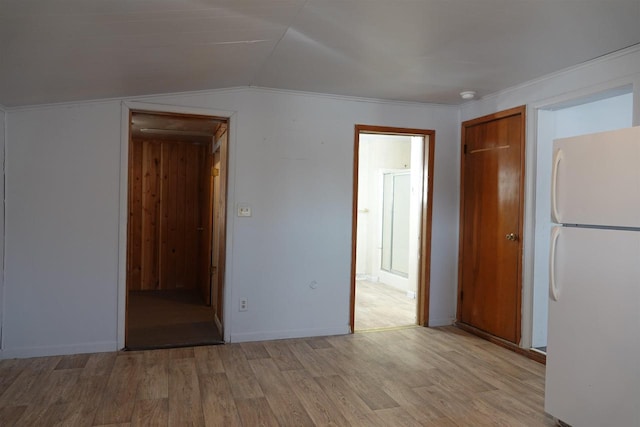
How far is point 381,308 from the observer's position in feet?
17.7

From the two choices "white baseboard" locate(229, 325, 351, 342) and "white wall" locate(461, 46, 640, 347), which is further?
"white baseboard" locate(229, 325, 351, 342)

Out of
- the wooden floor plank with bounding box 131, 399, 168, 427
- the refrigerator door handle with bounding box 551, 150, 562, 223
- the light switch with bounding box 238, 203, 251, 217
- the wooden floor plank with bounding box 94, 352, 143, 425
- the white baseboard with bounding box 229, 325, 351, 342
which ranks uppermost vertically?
the refrigerator door handle with bounding box 551, 150, 562, 223

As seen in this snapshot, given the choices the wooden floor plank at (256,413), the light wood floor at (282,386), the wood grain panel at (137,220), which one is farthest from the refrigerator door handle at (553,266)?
the wood grain panel at (137,220)

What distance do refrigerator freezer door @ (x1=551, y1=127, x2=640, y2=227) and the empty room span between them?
0.04 ft

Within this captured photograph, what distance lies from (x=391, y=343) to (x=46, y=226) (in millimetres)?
3002

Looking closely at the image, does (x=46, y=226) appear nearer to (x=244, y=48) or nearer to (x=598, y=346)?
(x=244, y=48)

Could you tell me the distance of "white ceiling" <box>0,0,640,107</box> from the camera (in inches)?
82.2

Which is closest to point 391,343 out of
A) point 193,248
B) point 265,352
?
point 265,352

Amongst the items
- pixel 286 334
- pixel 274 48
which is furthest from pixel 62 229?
pixel 274 48

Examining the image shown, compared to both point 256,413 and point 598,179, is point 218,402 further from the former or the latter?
point 598,179

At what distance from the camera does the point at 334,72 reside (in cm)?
348

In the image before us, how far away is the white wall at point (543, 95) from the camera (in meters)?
2.99

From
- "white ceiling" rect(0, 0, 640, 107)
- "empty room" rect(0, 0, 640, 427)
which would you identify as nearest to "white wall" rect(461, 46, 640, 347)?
"empty room" rect(0, 0, 640, 427)

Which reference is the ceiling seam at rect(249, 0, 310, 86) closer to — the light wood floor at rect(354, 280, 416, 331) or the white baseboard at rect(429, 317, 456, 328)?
the light wood floor at rect(354, 280, 416, 331)
